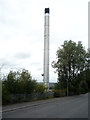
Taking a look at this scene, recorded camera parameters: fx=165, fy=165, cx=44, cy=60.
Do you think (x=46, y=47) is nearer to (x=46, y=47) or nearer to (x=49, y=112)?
(x=46, y=47)

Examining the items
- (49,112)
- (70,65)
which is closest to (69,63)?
(70,65)

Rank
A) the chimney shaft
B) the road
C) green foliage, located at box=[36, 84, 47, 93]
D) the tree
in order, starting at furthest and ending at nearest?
the tree < the chimney shaft < green foliage, located at box=[36, 84, 47, 93] < the road

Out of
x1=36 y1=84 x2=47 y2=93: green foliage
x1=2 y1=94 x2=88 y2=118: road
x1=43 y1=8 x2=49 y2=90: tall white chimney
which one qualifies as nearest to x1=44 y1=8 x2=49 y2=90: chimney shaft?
x1=43 y1=8 x2=49 y2=90: tall white chimney

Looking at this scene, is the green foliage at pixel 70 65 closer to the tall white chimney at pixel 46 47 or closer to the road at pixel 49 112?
the tall white chimney at pixel 46 47

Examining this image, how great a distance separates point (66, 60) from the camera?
36.2 m

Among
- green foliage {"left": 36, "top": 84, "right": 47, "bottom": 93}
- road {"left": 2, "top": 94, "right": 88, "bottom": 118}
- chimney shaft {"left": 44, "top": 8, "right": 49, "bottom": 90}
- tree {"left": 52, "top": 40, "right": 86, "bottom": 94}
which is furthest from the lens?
tree {"left": 52, "top": 40, "right": 86, "bottom": 94}

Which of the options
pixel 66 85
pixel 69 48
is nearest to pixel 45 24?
pixel 69 48

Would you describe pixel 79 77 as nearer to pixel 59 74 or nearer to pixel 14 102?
pixel 59 74

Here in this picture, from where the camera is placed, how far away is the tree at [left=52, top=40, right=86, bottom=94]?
119ft

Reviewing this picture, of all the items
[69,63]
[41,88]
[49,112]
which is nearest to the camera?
[49,112]

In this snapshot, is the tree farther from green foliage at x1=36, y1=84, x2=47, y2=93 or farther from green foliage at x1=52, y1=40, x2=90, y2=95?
green foliage at x1=36, y1=84, x2=47, y2=93

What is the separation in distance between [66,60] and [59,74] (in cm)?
353

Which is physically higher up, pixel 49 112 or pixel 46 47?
pixel 46 47

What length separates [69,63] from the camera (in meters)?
37.0
